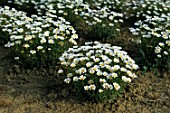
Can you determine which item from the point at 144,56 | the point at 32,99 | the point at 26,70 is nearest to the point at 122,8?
the point at 144,56

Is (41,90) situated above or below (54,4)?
below

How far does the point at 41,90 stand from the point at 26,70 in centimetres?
54

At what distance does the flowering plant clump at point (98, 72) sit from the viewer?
4.09 m

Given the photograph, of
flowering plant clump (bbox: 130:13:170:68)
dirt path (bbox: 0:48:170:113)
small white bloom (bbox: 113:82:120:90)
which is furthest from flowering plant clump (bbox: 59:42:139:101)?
flowering plant clump (bbox: 130:13:170:68)

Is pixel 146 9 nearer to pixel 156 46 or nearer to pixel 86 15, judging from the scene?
pixel 86 15

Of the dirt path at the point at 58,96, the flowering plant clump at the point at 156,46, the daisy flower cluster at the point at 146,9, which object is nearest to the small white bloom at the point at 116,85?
the dirt path at the point at 58,96

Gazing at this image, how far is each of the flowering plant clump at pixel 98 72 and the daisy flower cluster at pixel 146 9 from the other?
2.09 m

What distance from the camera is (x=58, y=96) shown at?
4328 millimetres

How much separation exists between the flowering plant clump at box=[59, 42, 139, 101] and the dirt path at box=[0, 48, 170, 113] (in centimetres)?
16

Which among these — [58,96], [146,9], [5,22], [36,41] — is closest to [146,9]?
[146,9]

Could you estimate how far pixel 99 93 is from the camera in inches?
161

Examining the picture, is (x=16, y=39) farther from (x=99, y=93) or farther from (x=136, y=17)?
(x=136, y=17)

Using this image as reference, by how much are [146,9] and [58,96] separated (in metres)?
3.26

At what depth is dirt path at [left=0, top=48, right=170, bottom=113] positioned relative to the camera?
13.6 feet
